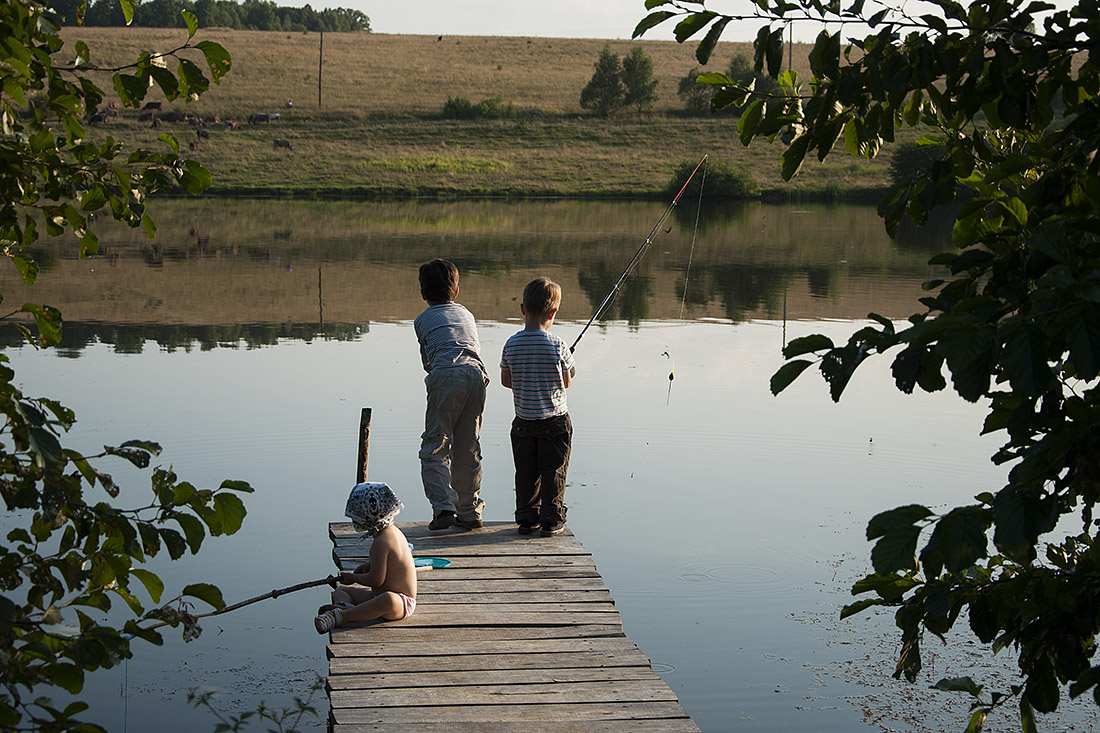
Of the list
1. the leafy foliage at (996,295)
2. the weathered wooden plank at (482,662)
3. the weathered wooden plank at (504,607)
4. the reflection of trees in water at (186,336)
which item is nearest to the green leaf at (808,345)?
the leafy foliage at (996,295)

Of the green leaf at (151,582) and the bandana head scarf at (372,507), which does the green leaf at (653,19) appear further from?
the bandana head scarf at (372,507)

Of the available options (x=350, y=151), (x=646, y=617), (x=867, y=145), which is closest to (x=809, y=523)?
(x=646, y=617)

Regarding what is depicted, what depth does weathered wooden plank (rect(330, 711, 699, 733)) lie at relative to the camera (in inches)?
158

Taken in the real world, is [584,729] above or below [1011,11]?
below

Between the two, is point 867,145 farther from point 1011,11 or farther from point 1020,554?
point 1020,554

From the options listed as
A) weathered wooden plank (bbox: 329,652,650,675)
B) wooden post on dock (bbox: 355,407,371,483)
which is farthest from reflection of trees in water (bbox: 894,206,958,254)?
weathered wooden plank (bbox: 329,652,650,675)

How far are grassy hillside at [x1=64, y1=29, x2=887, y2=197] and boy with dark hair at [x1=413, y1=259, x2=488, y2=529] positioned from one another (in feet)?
123

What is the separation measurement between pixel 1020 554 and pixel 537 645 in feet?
10.9

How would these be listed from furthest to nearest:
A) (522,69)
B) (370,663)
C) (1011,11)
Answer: (522,69), (370,663), (1011,11)

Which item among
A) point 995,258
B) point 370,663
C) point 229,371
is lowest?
point 229,371

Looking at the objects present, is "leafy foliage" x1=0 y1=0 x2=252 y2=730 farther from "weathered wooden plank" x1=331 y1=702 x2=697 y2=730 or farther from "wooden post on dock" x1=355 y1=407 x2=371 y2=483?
"wooden post on dock" x1=355 y1=407 x2=371 y2=483

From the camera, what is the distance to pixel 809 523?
8.34 metres

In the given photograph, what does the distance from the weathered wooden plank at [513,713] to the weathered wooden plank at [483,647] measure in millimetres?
561

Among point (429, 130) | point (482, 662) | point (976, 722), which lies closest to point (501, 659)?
point (482, 662)
